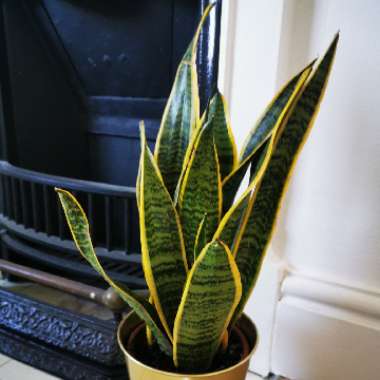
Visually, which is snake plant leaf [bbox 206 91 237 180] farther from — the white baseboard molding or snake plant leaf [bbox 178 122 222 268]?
the white baseboard molding

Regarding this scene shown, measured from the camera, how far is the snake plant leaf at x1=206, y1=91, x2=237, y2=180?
0.38 meters

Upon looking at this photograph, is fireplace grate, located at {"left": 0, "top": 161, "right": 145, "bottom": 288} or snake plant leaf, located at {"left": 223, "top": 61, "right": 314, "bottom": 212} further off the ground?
snake plant leaf, located at {"left": 223, "top": 61, "right": 314, "bottom": 212}

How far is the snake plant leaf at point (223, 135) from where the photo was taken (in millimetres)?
380

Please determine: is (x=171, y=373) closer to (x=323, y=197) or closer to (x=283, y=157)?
(x=283, y=157)

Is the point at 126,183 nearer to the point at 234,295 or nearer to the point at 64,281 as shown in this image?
the point at 64,281

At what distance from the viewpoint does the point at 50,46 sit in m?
0.93

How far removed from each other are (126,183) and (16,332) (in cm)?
47

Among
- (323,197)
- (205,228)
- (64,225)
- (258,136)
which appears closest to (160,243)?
(205,228)

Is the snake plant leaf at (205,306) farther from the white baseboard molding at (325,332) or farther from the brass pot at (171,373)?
the white baseboard molding at (325,332)

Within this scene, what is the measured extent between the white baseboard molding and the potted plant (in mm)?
238

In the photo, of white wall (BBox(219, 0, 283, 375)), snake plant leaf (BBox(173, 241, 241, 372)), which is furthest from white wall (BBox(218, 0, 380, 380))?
snake plant leaf (BBox(173, 241, 241, 372))

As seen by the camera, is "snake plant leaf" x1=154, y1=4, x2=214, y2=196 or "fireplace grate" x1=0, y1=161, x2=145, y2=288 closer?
"snake plant leaf" x1=154, y1=4, x2=214, y2=196

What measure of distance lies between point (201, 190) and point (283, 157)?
0.09 m

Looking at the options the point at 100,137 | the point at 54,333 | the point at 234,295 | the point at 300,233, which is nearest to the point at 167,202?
the point at 234,295
